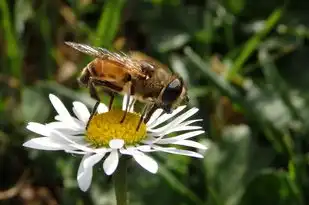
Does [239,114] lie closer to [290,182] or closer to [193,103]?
[193,103]

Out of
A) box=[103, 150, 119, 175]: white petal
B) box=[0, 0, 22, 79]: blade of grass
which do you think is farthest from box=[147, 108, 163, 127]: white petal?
box=[0, 0, 22, 79]: blade of grass

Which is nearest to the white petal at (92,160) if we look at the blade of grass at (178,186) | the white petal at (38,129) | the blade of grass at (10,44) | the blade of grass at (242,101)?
the white petal at (38,129)

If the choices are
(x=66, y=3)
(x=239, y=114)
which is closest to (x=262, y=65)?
(x=239, y=114)

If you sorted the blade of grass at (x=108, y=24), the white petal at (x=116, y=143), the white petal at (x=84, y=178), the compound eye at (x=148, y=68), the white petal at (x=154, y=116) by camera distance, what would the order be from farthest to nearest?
the blade of grass at (x=108, y=24) → the white petal at (x=154, y=116) → the compound eye at (x=148, y=68) → the white petal at (x=116, y=143) → the white petal at (x=84, y=178)

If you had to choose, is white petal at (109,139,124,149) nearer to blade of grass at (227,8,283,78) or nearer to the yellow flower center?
the yellow flower center

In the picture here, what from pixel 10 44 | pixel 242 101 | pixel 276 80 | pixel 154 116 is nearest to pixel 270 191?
pixel 242 101

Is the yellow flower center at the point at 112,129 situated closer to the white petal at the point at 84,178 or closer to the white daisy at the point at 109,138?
the white daisy at the point at 109,138

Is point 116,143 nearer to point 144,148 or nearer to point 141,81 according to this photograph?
point 144,148

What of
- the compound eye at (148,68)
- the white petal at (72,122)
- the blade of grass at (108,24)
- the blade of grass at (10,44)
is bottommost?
the white petal at (72,122)
